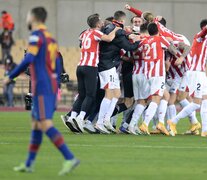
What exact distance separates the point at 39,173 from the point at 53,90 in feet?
3.21

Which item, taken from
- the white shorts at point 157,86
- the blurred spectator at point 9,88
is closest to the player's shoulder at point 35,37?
the white shorts at point 157,86

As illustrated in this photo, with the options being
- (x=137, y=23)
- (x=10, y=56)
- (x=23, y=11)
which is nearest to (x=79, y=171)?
(x=137, y=23)

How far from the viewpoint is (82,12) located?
37.8 m

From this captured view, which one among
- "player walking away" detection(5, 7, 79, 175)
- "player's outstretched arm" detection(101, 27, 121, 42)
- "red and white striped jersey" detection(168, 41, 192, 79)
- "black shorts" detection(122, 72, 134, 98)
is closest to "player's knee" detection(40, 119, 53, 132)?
"player walking away" detection(5, 7, 79, 175)

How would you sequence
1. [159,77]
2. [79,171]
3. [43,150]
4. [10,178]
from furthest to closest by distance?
[159,77]
[43,150]
[79,171]
[10,178]

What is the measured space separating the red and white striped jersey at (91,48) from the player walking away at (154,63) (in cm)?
90

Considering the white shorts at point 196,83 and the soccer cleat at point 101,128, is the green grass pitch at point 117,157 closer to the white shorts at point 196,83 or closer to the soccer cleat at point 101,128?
the soccer cleat at point 101,128

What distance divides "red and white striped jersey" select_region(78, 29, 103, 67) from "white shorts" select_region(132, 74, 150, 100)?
3.19ft

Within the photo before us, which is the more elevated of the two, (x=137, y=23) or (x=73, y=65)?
(x=137, y=23)

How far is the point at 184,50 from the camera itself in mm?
20078

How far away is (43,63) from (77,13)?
26.4 meters

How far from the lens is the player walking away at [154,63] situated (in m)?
19.2

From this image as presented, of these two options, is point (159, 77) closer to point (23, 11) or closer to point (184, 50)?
point (184, 50)

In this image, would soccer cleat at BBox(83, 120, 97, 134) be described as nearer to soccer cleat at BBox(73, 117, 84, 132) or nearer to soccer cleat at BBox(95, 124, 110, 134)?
soccer cleat at BBox(95, 124, 110, 134)
